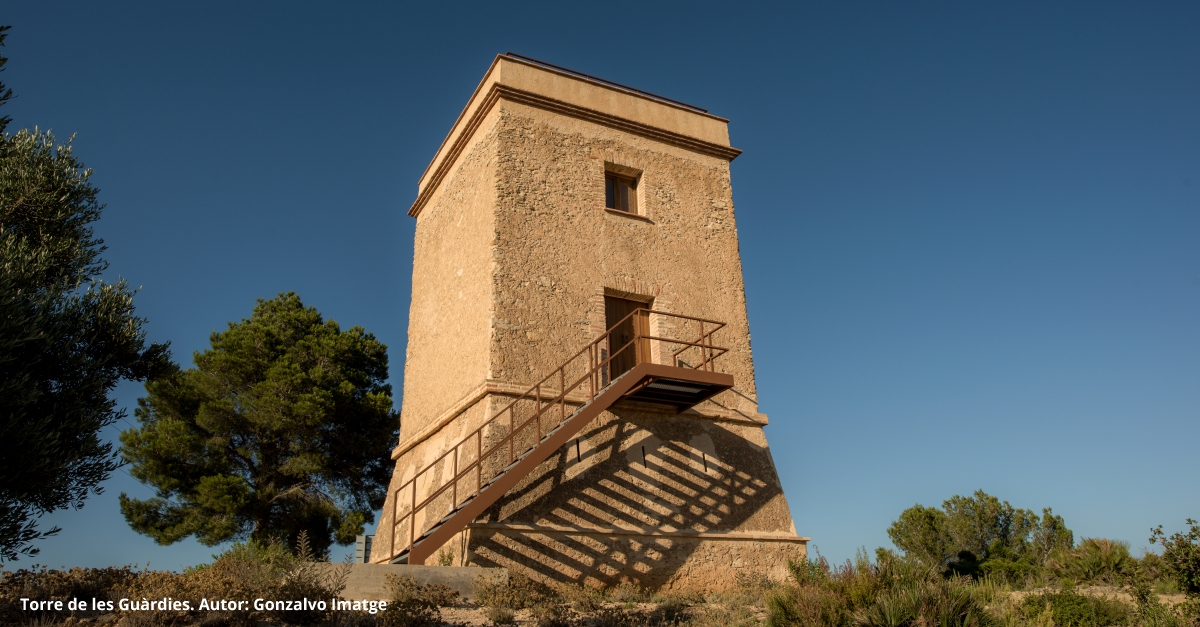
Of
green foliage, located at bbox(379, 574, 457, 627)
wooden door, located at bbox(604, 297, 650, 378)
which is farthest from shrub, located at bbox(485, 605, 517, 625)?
wooden door, located at bbox(604, 297, 650, 378)

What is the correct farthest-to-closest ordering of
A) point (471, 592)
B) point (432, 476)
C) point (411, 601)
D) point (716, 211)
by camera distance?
point (716, 211) → point (432, 476) → point (471, 592) → point (411, 601)

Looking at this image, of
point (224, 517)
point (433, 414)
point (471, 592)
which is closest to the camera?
point (471, 592)

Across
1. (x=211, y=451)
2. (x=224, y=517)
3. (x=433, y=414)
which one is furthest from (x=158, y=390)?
(x=433, y=414)

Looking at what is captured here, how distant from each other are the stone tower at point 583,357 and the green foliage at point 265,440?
18.9 ft

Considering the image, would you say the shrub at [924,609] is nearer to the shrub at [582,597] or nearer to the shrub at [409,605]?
the shrub at [582,597]

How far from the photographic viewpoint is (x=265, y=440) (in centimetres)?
2069

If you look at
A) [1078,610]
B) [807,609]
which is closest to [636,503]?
[807,609]

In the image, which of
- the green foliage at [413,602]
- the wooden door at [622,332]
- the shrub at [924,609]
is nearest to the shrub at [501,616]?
the green foliage at [413,602]

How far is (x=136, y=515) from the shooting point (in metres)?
19.3

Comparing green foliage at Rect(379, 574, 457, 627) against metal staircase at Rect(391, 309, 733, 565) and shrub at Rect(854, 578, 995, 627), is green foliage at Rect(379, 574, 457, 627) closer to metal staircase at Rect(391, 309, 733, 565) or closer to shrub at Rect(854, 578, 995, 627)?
metal staircase at Rect(391, 309, 733, 565)

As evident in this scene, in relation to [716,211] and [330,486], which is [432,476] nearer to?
[716,211]

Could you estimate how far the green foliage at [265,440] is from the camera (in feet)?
63.8

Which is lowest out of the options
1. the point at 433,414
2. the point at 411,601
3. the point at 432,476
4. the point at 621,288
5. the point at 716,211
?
the point at 411,601

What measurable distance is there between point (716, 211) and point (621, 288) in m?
2.95
